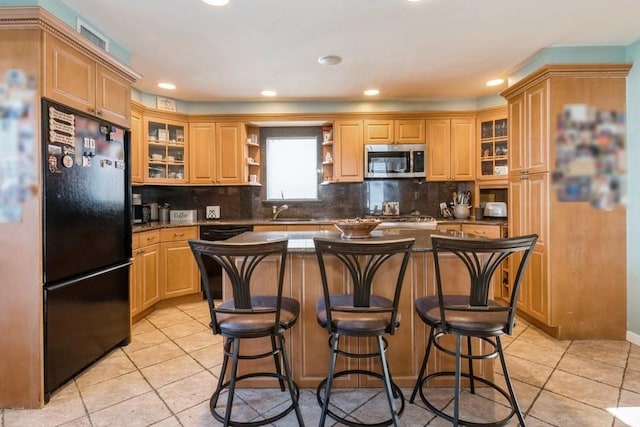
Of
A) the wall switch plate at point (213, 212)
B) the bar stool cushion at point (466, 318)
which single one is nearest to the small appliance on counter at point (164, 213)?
the wall switch plate at point (213, 212)

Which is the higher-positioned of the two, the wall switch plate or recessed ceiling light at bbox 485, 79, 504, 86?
recessed ceiling light at bbox 485, 79, 504, 86

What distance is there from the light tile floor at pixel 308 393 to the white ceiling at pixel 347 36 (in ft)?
8.30

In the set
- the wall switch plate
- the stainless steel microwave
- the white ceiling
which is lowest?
the wall switch plate

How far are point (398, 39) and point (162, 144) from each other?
3.02 m

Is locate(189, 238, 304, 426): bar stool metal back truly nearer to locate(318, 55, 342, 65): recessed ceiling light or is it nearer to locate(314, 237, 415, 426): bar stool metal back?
locate(314, 237, 415, 426): bar stool metal back

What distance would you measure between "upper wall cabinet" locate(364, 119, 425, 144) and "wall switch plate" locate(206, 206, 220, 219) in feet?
7.42

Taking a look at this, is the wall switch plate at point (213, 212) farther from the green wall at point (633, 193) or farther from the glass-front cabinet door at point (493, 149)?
the green wall at point (633, 193)

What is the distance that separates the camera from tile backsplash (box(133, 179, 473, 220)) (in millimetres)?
4820

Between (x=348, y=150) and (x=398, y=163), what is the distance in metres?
0.68

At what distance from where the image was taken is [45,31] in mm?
1997

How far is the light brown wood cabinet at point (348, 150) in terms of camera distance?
14.9 ft

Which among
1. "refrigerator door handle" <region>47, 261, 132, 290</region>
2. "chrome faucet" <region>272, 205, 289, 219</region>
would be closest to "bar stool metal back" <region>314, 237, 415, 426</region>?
"refrigerator door handle" <region>47, 261, 132, 290</region>

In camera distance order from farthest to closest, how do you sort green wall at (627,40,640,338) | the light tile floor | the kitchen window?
the kitchen window < green wall at (627,40,640,338) < the light tile floor

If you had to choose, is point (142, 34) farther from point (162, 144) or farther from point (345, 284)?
point (345, 284)
